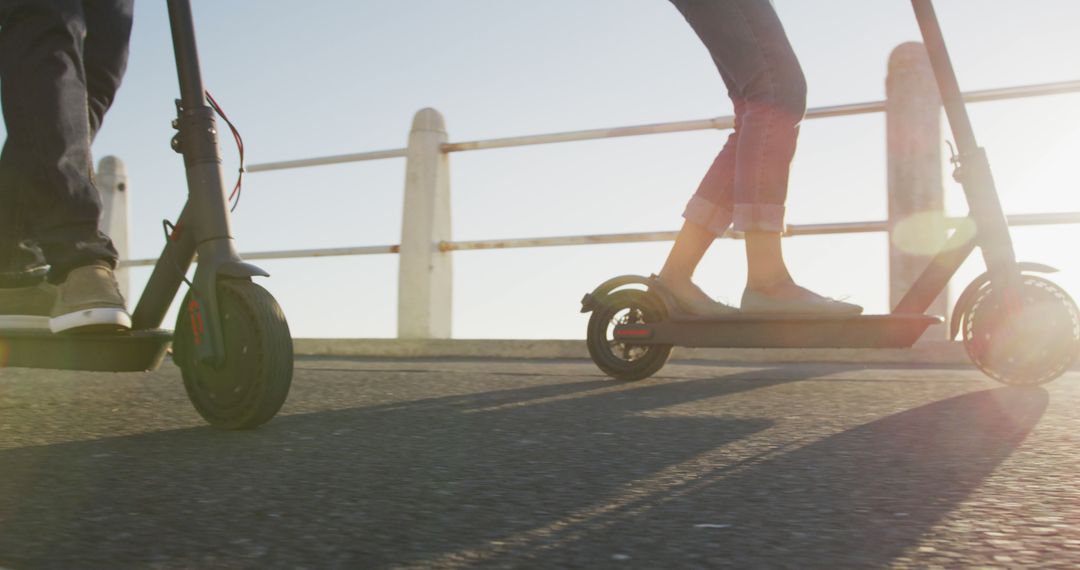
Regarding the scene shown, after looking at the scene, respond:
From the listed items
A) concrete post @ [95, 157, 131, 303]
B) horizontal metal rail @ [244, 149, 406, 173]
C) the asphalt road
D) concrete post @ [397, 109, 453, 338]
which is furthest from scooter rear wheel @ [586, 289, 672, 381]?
concrete post @ [95, 157, 131, 303]

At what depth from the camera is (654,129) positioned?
15.8 feet

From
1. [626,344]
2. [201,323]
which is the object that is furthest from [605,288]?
[201,323]

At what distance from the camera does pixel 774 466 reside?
55.9 inches

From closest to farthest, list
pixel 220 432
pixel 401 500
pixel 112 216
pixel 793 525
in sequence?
pixel 793 525, pixel 401 500, pixel 220 432, pixel 112 216

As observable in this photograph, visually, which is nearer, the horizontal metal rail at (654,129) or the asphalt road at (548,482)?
the asphalt road at (548,482)

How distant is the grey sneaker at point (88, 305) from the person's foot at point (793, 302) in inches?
62.8

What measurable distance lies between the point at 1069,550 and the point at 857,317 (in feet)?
5.53

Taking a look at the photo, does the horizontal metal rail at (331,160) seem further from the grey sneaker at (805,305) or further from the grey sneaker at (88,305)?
the grey sneaker at (88,305)

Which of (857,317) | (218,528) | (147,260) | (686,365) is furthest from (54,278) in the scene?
(147,260)

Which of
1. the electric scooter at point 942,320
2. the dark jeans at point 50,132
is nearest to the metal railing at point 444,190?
the electric scooter at point 942,320

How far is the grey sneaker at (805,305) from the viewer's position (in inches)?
103

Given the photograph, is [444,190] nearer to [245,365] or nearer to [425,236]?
[425,236]

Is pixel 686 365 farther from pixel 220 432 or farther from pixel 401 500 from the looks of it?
pixel 401 500

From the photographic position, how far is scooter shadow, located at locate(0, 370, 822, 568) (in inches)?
40.8
